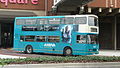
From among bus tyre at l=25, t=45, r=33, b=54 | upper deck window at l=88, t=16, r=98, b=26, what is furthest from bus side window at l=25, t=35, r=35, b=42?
upper deck window at l=88, t=16, r=98, b=26

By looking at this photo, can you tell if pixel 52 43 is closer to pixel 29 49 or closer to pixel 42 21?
pixel 42 21

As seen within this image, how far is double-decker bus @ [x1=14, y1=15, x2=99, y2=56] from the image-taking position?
21.0 metres

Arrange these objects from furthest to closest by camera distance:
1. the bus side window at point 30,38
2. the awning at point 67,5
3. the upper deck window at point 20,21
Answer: the awning at point 67,5
the upper deck window at point 20,21
the bus side window at point 30,38

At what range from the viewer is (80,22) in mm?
21016

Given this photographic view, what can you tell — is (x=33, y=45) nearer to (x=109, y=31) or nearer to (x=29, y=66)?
→ (x=29, y=66)

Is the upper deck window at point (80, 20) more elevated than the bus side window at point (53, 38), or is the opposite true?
the upper deck window at point (80, 20)

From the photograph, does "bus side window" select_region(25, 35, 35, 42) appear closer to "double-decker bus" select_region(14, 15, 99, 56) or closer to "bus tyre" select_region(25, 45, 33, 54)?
"double-decker bus" select_region(14, 15, 99, 56)

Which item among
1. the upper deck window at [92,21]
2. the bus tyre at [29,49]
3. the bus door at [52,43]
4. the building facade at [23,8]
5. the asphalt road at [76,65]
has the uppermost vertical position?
the building facade at [23,8]

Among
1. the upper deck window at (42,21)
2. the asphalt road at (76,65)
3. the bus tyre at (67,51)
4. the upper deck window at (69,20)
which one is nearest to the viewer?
the asphalt road at (76,65)

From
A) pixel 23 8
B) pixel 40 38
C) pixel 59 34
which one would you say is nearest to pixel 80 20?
pixel 59 34

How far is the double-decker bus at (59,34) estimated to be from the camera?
827 inches

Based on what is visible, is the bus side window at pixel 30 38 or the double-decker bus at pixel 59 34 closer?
the double-decker bus at pixel 59 34

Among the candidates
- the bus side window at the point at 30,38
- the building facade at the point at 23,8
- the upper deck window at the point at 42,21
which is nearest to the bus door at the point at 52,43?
the upper deck window at the point at 42,21

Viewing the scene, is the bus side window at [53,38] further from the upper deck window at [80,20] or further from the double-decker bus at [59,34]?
the upper deck window at [80,20]
